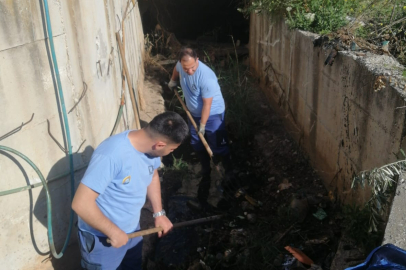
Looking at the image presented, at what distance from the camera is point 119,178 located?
2455 mm

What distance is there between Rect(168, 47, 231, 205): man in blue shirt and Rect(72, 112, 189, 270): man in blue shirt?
190 cm

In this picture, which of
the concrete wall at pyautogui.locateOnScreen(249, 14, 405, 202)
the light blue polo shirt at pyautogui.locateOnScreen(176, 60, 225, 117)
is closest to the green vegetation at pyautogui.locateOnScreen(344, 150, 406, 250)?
the concrete wall at pyautogui.locateOnScreen(249, 14, 405, 202)

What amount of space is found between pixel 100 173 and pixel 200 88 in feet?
8.29

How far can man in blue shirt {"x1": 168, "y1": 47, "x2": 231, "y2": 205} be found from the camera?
14.8 feet

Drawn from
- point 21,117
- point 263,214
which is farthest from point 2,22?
point 263,214

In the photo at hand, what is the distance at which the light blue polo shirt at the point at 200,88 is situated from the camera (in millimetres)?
4523

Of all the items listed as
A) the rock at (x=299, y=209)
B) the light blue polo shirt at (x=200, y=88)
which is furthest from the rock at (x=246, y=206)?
the light blue polo shirt at (x=200, y=88)

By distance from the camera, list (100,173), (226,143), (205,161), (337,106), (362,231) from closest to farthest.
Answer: (100,173), (362,231), (337,106), (226,143), (205,161)

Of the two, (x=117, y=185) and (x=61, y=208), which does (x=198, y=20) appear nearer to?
(x=61, y=208)

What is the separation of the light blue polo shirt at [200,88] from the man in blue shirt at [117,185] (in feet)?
6.20

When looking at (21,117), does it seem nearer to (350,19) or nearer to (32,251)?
(32,251)

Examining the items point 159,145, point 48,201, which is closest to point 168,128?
point 159,145

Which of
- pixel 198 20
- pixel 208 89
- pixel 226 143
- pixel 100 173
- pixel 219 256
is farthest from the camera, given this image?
pixel 198 20

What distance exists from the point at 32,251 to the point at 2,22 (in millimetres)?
1649
